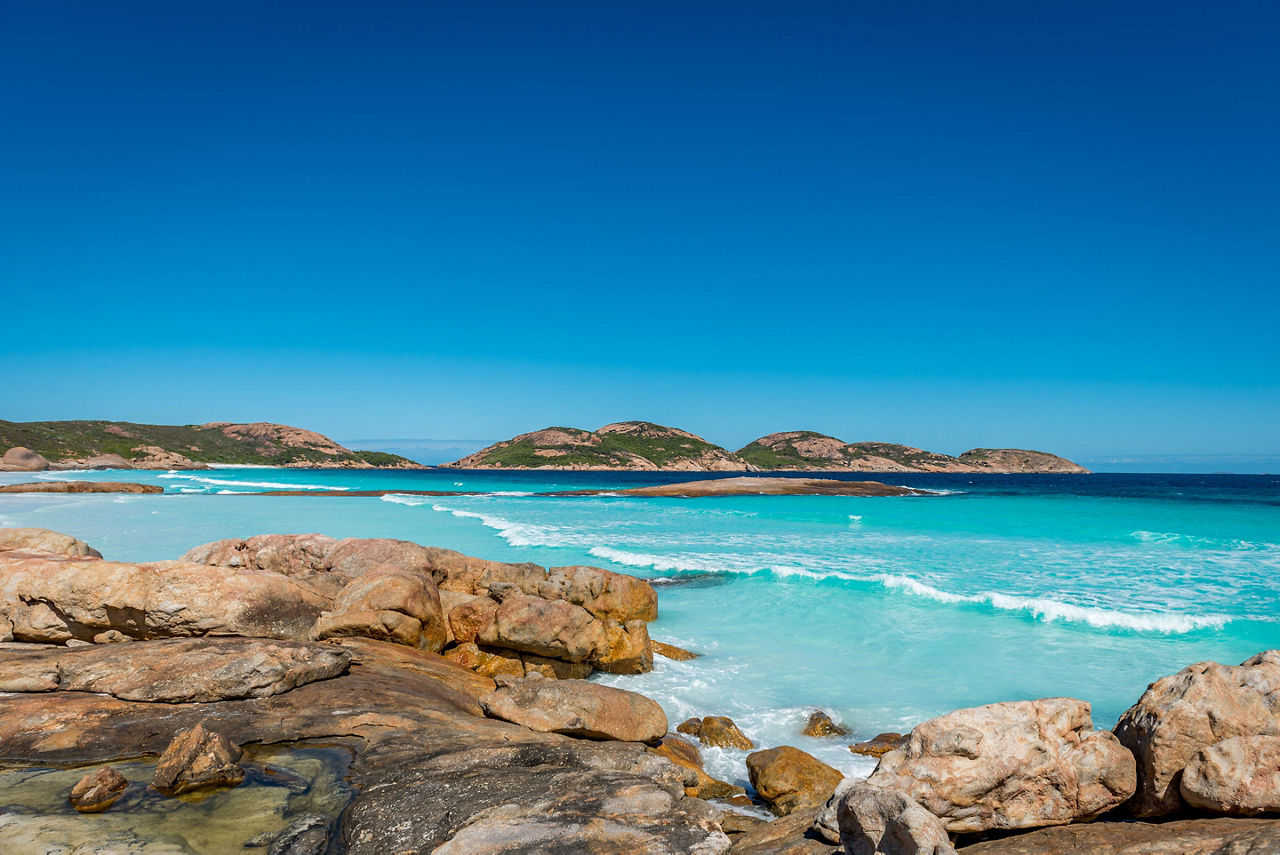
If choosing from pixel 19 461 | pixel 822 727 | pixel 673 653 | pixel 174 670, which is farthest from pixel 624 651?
pixel 19 461

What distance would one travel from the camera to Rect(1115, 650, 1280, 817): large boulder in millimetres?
4473

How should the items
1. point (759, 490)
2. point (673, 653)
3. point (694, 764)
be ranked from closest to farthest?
point (694, 764) < point (673, 653) < point (759, 490)

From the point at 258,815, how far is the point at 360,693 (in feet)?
9.57

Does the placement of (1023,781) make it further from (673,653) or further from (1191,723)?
(673,653)

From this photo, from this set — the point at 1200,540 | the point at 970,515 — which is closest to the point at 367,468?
the point at 970,515

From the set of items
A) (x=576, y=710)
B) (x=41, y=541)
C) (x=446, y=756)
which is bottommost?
(x=576, y=710)

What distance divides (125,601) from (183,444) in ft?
538

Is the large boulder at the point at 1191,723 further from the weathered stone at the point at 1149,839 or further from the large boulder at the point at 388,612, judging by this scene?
the large boulder at the point at 388,612

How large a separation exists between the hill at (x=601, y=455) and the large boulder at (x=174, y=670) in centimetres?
16446

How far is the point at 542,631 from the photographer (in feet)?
40.0

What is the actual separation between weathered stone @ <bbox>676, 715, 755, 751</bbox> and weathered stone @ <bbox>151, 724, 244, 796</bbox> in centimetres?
621

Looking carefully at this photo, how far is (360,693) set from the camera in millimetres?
7949

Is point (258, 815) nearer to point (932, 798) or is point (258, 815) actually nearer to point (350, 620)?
point (932, 798)

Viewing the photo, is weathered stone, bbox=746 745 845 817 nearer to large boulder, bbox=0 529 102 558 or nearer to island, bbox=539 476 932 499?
large boulder, bbox=0 529 102 558
